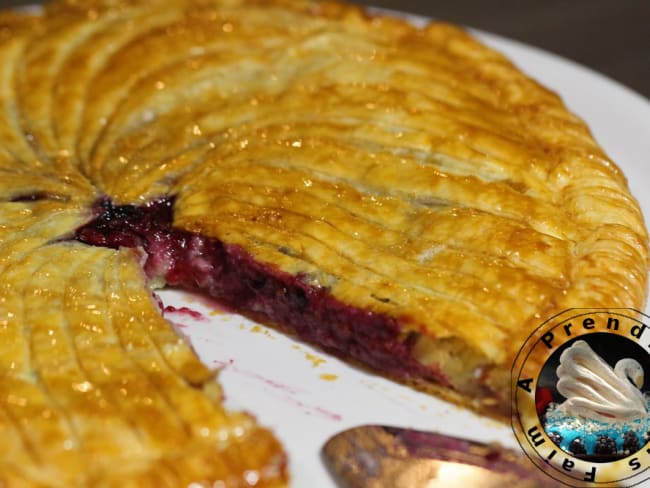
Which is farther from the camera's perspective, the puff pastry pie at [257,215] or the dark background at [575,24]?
the dark background at [575,24]

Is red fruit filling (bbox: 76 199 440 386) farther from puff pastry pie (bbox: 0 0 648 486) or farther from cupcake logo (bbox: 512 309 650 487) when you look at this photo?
cupcake logo (bbox: 512 309 650 487)

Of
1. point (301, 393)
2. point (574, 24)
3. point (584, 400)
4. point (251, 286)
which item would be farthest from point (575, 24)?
point (301, 393)

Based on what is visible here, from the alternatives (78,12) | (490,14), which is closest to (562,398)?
(78,12)

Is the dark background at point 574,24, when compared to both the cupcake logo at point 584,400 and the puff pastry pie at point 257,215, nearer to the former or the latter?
the puff pastry pie at point 257,215

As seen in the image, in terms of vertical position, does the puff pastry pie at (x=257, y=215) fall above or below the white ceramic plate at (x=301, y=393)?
above

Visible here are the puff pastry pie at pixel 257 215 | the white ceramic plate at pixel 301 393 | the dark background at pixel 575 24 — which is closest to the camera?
the puff pastry pie at pixel 257 215

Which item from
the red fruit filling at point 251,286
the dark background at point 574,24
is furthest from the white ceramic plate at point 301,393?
the dark background at point 574,24
